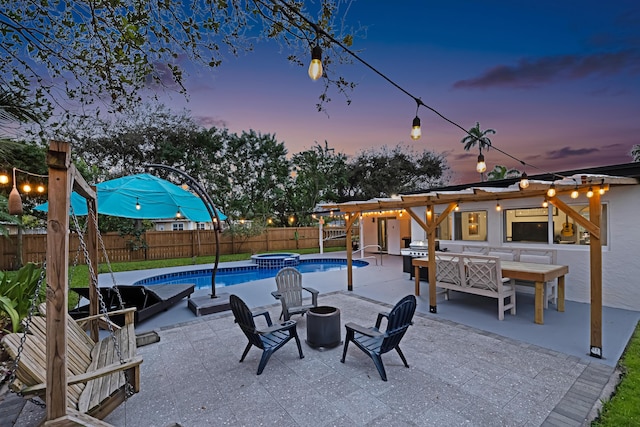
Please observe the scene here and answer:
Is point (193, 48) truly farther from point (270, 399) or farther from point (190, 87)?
point (270, 399)

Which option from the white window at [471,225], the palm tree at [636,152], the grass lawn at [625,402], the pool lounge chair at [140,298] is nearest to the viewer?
the grass lawn at [625,402]

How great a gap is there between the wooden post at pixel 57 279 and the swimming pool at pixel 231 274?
8080mm

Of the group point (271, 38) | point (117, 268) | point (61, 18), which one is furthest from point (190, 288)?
point (117, 268)

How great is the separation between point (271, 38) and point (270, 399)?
387 centimetres

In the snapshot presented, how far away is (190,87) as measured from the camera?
366 centimetres

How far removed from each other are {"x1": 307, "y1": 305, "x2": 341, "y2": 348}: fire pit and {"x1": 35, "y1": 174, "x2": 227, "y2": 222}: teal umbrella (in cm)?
499

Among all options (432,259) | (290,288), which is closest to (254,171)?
(290,288)

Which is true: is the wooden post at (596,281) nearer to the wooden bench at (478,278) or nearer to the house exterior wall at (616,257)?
the wooden bench at (478,278)

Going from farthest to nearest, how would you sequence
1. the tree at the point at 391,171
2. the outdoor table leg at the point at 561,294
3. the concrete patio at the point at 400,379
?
1. the tree at the point at 391,171
2. the outdoor table leg at the point at 561,294
3. the concrete patio at the point at 400,379

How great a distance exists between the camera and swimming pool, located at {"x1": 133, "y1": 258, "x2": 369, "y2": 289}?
10453 mm

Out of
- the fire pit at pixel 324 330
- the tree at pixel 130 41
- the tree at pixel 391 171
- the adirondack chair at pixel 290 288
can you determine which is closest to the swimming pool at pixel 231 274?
the adirondack chair at pixel 290 288

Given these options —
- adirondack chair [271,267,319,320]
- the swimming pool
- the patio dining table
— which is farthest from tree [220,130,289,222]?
the patio dining table

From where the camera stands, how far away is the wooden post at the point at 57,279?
185cm

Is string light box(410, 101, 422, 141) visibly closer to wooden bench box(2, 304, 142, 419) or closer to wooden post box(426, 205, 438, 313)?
wooden post box(426, 205, 438, 313)
